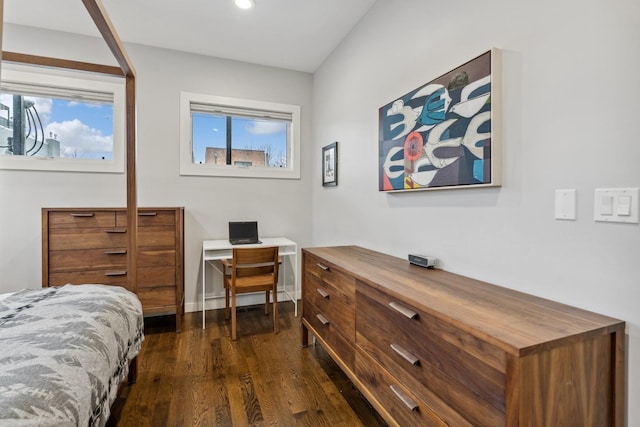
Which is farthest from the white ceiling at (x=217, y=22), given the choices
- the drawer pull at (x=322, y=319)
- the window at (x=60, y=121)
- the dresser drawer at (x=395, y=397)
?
the dresser drawer at (x=395, y=397)

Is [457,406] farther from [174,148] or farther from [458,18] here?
[174,148]

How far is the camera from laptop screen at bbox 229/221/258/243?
3.25 metres

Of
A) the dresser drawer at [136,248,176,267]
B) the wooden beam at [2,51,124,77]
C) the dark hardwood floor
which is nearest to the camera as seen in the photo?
the dark hardwood floor

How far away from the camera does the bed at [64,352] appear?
853mm

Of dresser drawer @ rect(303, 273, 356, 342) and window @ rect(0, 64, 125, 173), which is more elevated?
window @ rect(0, 64, 125, 173)

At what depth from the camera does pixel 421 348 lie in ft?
3.92

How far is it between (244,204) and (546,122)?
2.84 m

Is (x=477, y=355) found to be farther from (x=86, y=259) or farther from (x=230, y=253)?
(x=86, y=259)

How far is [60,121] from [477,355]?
377 cm

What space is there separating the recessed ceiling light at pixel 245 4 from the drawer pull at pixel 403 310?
2.43 m

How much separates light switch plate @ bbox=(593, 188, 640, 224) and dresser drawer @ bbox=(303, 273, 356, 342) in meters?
1.15

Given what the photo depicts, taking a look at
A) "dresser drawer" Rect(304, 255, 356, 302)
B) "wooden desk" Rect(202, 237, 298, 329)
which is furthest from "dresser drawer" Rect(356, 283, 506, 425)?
"wooden desk" Rect(202, 237, 298, 329)

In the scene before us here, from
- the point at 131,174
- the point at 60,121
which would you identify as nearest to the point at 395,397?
the point at 131,174

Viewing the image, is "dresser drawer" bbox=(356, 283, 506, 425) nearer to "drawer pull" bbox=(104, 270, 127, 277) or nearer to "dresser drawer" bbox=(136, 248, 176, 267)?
"dresser drawer" bbox=(136, 248, 176, 267)
